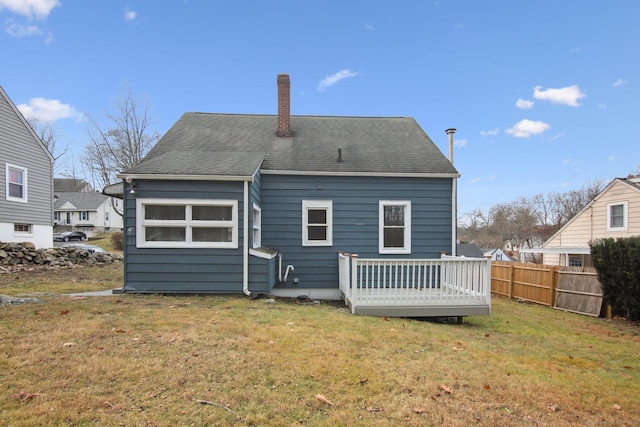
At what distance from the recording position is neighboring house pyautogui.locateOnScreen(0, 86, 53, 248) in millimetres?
13930

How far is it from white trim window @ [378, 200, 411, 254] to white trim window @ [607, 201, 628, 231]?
13.4m

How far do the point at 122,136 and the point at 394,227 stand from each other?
24283mm

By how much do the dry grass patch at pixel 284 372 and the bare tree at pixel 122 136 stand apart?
22.8 meters

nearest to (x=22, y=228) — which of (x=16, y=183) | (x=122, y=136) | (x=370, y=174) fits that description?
(x=16, y=183)

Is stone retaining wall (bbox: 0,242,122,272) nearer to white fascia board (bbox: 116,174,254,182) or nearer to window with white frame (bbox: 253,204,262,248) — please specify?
white fascia board (bbox: 116,174,254,182)

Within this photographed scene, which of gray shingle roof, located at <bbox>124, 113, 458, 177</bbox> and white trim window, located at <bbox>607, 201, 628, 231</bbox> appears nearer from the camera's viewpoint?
gray shingle roof, located at <bbox>124, 113, 458, 177</bbox>

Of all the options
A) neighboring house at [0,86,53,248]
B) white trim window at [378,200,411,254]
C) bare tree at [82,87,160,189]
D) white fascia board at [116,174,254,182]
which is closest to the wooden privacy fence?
white trim window at [378,200,411,254]

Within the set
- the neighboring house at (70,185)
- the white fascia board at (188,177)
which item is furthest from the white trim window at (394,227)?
the neighboring house at (70,185)

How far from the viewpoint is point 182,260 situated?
751 cm

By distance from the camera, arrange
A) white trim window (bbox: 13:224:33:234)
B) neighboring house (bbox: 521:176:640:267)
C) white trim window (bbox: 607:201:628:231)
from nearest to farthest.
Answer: white trim window (bbox: 13:224:33:234), neighboring house (bbox: 521:176:640:267), white trim window (bbox: 607:201:628:231)

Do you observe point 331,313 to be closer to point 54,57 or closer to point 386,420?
point 386,420

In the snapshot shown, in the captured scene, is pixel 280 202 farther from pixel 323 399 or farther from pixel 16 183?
pixel 16 183

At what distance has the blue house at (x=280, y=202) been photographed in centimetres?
749

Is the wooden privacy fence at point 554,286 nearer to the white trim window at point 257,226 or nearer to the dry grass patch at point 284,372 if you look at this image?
the dry grass patch at point 284,372
